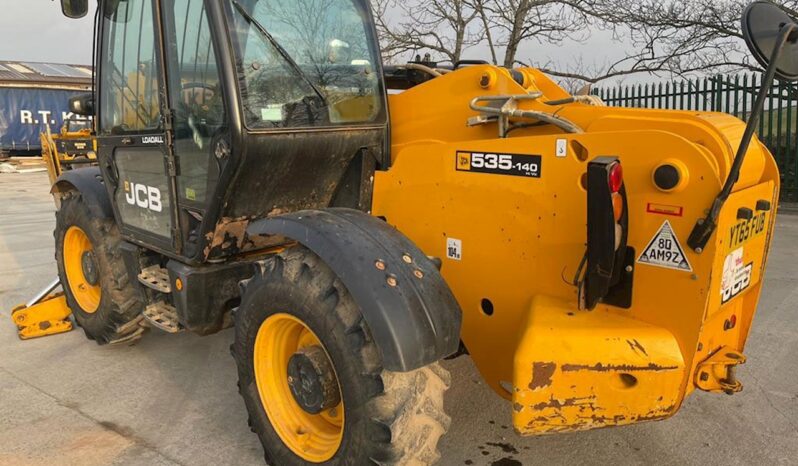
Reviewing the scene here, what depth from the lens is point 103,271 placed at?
13.7ft

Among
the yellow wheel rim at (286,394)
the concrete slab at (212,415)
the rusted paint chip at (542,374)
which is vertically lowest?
the concrete slab at (212,415)

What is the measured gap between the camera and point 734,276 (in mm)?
2404

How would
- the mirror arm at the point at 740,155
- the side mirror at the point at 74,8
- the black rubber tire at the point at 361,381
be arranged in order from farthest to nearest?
the side mirror at the point at 74,8
the black rubber tire at the point at 361,381
the mirror arm at the point at 740,155

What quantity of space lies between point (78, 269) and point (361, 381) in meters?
3.39

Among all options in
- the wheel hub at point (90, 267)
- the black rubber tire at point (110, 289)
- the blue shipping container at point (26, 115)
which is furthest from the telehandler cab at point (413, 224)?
the blue shipping container at point (26, 115)

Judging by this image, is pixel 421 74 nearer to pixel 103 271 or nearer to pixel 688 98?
pixel 103 271

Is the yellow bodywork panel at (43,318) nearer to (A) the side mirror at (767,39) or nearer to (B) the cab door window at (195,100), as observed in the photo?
(B) the cab door window at (195,100)

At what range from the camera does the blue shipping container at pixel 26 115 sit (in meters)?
27.8

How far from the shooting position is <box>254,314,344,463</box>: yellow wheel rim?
2709 millimetres

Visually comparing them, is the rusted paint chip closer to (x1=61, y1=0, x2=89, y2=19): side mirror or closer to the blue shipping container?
(x1=61, y1=0, x2=89, y2=19): side mirror

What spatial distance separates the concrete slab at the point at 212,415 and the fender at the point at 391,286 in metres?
0.98

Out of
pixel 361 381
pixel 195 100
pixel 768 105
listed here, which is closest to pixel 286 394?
pixel 361 381

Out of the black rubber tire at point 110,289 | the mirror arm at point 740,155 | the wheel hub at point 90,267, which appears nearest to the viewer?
the mirror arm at point 740,155

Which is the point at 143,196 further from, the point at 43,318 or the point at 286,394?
the point at 43,318
